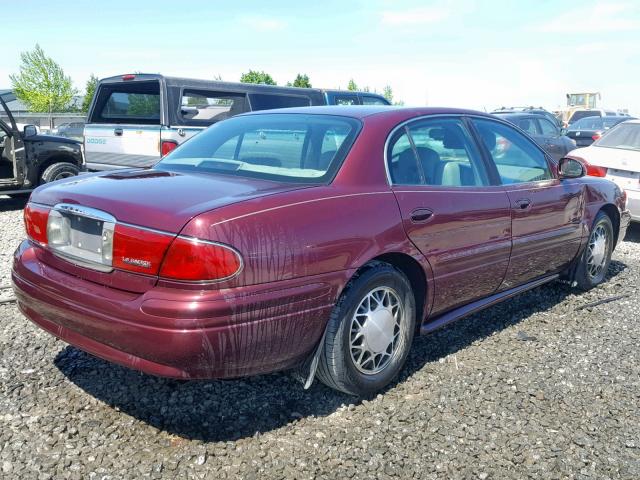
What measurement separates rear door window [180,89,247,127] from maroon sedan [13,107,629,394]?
4.63 meters

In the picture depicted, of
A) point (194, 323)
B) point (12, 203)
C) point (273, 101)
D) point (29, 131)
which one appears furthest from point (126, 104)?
point (194, 323)

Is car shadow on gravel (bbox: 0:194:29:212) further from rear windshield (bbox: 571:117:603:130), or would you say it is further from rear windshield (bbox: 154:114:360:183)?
rear windshield (bbox: 571:117:603:130)

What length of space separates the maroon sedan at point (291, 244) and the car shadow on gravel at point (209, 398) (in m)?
0.26

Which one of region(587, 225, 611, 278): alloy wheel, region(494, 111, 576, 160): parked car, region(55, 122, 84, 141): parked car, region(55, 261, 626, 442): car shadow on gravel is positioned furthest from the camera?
region(55, 122, 84, 141): parked car

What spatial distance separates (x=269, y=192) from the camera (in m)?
2.88

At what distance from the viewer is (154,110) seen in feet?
29.4

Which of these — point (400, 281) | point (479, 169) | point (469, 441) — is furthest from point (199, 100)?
point (469, 441)

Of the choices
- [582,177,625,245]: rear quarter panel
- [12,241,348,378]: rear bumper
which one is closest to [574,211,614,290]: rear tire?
[582,177,625,245]: rear quarter panel

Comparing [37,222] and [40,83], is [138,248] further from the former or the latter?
[40,83]

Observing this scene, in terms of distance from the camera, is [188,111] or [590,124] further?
[590,124]

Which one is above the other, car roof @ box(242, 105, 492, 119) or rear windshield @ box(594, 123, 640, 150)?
car roof @ box(242, 105, 492, 119)

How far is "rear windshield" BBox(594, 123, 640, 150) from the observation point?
7.85 m

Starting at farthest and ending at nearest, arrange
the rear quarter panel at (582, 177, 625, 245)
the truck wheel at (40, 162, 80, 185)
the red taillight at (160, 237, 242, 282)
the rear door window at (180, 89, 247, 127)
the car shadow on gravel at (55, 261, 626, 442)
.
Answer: the truck wheel at (40, 162, 80, 185), the rear door window at (180, 89, 247, 127), the rear quarter panel at (582, 177, 625, 245), the car shadow on gravel at (55, 261, 626, 442), the red taillight at (160, 237, 242, 282)

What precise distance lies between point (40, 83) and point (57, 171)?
42881mm
